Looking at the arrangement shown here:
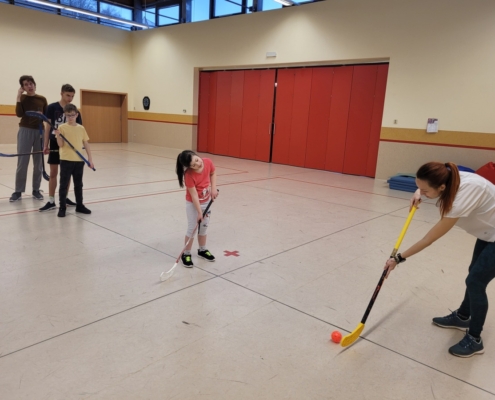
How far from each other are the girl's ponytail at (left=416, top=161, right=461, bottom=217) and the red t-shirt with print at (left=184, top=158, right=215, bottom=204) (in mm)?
1722

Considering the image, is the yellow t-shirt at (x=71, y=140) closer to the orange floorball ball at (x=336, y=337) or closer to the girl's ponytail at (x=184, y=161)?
the girl's ponytail at (x=184, y=161)

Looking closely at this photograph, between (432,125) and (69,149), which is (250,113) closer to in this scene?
(432,125)

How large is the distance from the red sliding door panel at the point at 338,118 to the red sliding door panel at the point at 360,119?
0.10 meters

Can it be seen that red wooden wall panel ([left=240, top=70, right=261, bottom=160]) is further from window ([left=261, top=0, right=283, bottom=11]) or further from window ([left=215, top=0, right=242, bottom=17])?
window ([left=215, top=0, right=242, bottom=17])

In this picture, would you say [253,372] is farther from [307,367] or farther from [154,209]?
[154,209]

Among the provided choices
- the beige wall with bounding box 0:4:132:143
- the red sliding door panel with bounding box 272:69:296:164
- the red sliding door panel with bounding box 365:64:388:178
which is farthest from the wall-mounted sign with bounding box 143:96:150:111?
the red sliding door panel with bounding box 365:64:388:178

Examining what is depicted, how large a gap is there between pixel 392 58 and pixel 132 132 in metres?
9.79

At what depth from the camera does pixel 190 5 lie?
493 inches

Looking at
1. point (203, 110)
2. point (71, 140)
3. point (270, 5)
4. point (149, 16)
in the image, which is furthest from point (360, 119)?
point (149, 16)

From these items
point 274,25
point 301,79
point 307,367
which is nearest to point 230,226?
point 307,367

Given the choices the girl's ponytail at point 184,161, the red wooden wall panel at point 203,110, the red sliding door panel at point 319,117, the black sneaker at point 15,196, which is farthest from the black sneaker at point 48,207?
the red wooden wall panel at point 203,110

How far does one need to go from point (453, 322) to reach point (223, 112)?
1028 centimetres

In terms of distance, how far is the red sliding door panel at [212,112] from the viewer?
1206 cm

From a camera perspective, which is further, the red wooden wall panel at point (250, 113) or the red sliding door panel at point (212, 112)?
the red sliding door panel at point (212, 112)
